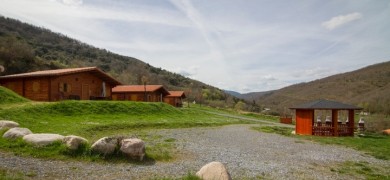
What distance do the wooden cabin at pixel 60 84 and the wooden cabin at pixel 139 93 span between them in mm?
12579

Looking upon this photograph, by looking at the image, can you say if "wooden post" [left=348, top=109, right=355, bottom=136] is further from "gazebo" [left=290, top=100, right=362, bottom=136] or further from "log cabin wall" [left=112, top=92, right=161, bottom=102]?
"log cabin wall" [left=112, top=92, right=161, bottom=102]

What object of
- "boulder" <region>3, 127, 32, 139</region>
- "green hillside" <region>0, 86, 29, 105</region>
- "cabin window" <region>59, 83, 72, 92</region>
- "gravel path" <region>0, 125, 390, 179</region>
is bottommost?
"gravel path" <region>0, 125, 390, 179</region>

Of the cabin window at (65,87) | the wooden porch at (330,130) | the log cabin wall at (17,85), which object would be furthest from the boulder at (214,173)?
the log cabin wall at (17,85)

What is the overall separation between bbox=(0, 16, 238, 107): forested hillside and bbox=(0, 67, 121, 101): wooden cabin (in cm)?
2746

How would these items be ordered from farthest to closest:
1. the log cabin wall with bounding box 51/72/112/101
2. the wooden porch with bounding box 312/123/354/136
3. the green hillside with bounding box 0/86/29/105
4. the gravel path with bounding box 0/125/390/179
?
1. the log cabin wall with bounding box 51/72/112/101
2. the wooden porch with bounding box 312/123/354/136
3. the green hillside with bounding box 0/86/29/105
4. the gravel path with bounding box 0/125/390/179

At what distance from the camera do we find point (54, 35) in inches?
4520

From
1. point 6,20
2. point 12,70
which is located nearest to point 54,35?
point 6,20

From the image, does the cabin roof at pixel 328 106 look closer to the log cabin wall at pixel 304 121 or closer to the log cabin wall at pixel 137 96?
the log cabin wall at pixel 304 121

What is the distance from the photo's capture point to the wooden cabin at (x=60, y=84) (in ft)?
99.5

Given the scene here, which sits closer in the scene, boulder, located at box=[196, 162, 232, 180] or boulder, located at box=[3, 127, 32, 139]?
boulder, located at box=[196, 162, 232, 180]

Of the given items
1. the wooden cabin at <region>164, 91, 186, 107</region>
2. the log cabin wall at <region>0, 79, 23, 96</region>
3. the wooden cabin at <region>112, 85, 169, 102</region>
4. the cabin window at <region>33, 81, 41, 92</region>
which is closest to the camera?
the cabin window at <region>33, 81, 41, 92</region>

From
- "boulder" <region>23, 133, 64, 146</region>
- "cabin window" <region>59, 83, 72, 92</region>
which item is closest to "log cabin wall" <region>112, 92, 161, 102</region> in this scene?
"cabin window" <region>59, 83, 72, 92</region>

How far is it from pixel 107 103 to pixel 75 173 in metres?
20.5

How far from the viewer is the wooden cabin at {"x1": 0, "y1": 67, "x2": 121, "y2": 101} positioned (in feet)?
99.5
